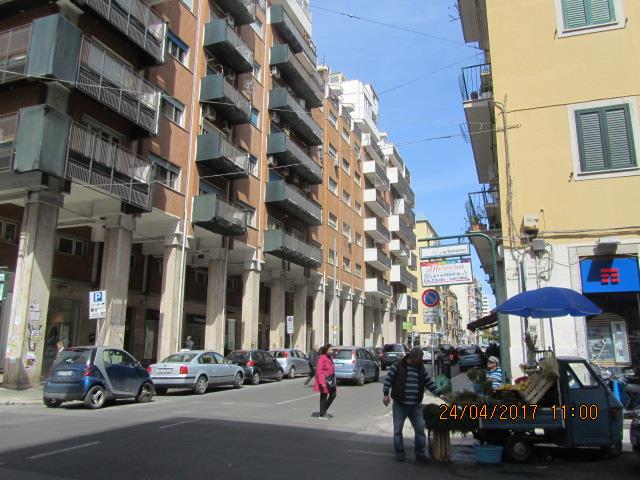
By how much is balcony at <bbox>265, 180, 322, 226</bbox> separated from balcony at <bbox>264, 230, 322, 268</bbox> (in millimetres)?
2287

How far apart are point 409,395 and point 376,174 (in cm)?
5038

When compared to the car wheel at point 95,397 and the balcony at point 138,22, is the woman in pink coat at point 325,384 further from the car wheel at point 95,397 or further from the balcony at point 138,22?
the balcony at point 138,22

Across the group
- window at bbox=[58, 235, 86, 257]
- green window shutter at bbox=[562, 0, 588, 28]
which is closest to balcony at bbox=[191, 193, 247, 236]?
window at bbox=[58, 235, 86, 257]

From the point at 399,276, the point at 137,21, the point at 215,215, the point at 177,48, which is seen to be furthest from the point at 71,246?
the point at 399,276

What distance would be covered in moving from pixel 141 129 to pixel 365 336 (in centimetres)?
4027

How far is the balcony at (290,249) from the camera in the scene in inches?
1310

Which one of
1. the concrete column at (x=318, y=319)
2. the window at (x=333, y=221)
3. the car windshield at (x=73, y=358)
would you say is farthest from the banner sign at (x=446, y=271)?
the window at (x=333, y=221)

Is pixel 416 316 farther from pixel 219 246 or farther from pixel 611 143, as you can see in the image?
pixel 611 143

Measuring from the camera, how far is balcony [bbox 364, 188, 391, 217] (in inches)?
2216

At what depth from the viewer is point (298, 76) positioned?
129 ft

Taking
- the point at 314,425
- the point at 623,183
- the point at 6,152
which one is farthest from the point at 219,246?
the point at 623,183

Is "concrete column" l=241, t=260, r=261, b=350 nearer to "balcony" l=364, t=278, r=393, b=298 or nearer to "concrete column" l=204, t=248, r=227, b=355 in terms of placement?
"concrete column" l=204, t=248, r=227, b=355

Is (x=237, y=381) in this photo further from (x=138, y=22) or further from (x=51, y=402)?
(x=138, y=22)

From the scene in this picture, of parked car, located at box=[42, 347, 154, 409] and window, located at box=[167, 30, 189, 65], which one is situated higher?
window, located at box=[167, 30, 189, 65]
